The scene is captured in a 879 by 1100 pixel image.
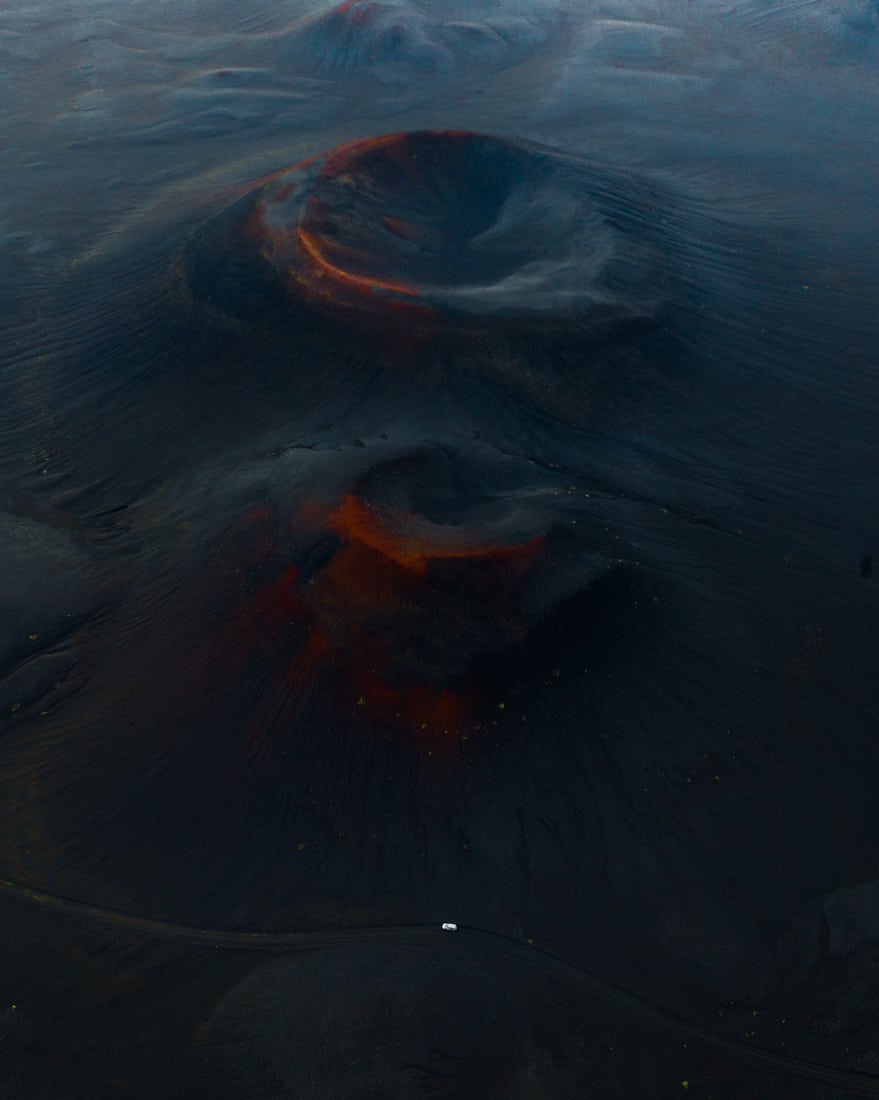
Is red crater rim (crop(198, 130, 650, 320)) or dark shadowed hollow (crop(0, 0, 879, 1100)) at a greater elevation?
red crater rim (crop(198, 130, 650, 320))

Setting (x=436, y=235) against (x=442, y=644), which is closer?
(x=442, y=644)

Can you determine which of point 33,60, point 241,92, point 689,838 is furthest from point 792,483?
point 33,60

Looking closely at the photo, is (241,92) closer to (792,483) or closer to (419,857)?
(792,483)

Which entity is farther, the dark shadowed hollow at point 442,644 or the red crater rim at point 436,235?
the red crater rim at point 436,235

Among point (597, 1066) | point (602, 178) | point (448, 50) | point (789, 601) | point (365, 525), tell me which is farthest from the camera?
point (448, 50)

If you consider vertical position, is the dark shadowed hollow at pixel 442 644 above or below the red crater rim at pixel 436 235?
below

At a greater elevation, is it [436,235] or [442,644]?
[436,235]

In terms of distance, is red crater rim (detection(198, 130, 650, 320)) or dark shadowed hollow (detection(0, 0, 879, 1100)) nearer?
dark shadowed hollow (detection(0, 0, 879, 1100))

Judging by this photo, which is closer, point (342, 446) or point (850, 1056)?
point (850, 1056)
